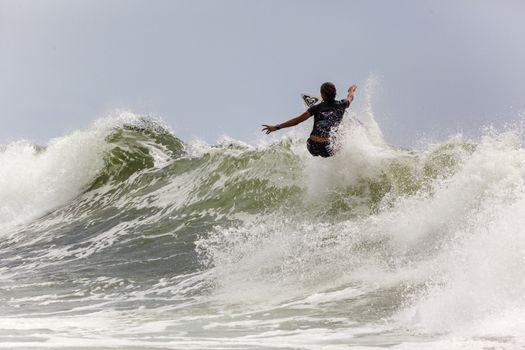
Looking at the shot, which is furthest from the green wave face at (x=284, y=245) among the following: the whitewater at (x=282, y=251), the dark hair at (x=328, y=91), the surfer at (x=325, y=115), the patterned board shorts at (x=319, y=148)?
the dark hair at (x=328, y=91)

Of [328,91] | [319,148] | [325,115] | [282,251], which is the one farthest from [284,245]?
[328,91]

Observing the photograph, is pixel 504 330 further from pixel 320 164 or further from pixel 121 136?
pixel 121 136

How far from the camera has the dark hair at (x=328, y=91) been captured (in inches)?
406

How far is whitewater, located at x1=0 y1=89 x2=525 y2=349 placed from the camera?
17.1 ft

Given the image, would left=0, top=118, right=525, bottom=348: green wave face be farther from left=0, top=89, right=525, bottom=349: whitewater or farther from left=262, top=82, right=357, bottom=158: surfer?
left=262, top=82, right=357, bottom=158: surfer

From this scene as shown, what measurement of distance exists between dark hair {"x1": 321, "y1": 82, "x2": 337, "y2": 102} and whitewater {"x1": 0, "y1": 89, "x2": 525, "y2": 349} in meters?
0.70

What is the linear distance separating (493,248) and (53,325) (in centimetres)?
415

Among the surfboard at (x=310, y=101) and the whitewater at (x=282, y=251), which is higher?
the surfboard at (x=310, y=101)

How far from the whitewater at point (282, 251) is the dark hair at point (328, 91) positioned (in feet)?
2.29

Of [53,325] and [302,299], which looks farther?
[302,299]

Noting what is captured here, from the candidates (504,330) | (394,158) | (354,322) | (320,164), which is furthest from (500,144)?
(504,330)

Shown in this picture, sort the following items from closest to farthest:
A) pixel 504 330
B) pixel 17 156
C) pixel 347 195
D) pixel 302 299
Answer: pixel 504 330 < pixel 302 299 < pixel 347 195 < pixel 17 156

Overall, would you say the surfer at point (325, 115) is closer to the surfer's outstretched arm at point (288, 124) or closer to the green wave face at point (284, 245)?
the surfer's outstretched arm at point (288, 124)

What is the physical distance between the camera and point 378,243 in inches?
333
